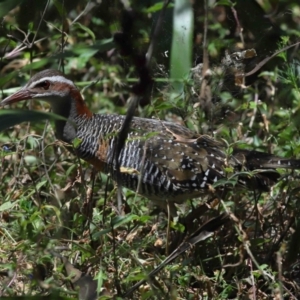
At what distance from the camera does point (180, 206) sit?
4848 millimetres

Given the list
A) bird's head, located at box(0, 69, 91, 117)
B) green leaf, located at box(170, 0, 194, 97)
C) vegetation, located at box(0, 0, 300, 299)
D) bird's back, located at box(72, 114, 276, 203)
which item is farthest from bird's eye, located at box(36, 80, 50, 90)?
green leaf, located at box(170, 0, 194, 97)

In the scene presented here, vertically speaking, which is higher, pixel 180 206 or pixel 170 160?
pixel 170 160

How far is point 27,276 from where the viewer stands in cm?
318

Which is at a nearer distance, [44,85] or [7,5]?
[7,5]

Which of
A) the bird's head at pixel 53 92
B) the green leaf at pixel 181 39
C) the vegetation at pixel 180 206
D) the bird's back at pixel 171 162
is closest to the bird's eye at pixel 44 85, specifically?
the bird's head at pixel 53 92

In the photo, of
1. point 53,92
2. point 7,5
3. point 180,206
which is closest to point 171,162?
point 180,206

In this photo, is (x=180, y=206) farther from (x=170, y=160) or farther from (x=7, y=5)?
(x=7, y=5)

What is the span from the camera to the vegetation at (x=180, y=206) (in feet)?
9.05

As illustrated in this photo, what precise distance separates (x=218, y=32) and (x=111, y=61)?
1.11m

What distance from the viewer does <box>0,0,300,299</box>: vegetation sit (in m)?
2.76

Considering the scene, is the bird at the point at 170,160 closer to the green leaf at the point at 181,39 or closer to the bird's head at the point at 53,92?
the bird's head at the point at 53,92

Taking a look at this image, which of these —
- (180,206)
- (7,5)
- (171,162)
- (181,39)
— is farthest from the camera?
(180,206)

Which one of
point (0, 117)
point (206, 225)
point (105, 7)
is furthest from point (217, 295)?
point (0, 117)

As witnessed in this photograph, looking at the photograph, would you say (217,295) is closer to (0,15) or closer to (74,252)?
(74,252)
